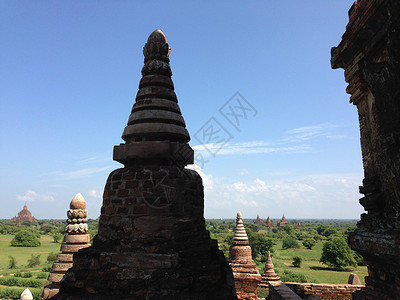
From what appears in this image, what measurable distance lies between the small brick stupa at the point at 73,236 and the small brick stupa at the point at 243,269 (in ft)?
21.9

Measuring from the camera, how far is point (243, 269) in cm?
1177

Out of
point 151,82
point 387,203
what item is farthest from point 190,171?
point 387,203

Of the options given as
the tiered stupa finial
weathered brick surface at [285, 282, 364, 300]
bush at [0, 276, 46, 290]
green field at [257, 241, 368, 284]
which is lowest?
green field at [257, 241, 368, 284]

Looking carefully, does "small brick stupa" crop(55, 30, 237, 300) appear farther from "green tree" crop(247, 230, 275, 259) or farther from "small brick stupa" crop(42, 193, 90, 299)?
"green tree" crop(247, 230, 275, 259)

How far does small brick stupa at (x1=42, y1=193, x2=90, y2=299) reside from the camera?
7.25 meters

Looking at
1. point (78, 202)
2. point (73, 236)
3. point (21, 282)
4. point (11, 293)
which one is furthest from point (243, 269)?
point (21, 282)

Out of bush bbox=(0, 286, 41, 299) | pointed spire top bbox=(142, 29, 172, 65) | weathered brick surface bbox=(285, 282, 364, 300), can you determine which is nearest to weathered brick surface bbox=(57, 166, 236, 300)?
pointed spire top bbox=(142, 29, 172, 65)

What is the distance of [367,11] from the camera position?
478cm

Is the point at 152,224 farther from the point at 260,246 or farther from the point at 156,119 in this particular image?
the point at 260,246

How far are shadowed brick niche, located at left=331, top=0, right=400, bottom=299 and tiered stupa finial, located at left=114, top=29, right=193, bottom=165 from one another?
128 inches

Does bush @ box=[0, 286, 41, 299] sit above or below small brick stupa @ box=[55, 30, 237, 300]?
below

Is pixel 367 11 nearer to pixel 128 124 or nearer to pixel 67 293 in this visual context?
pixel 128 124

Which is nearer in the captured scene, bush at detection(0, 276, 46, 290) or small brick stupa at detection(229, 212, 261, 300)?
small brick stupa at detection(229, 212, 261, 300)

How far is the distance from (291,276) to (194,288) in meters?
32.0
